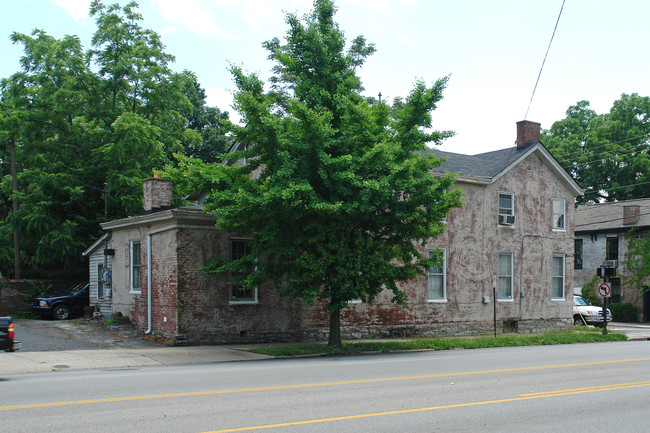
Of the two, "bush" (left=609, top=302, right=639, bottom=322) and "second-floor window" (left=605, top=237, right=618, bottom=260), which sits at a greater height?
"second-floor window" (left=605, top=237, right=618, bottom=260)

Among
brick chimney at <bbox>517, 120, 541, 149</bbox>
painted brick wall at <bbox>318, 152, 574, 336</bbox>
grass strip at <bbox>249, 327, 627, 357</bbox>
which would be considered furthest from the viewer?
brick chimney at <bbox>517, 120, 541, 149</bbox>

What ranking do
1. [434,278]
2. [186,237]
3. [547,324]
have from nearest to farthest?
[186,237]
[434,278]
[547,324]

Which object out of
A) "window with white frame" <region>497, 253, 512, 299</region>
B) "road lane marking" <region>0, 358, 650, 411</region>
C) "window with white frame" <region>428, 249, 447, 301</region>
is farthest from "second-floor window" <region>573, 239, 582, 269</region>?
"road lane marking" <region>0, 358, 650, 411</region>

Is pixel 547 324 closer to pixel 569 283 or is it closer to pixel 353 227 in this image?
pixel 569 283

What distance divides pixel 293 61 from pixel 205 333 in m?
8.75

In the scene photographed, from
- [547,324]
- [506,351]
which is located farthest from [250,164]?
[547,324]

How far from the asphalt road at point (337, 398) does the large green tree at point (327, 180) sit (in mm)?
3701

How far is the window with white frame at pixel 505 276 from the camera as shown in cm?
2770

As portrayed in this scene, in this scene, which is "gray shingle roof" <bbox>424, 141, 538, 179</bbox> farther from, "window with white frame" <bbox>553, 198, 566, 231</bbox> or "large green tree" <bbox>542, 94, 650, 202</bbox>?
"large green tree" <bbox>542, 94, 650, 202</bbox>

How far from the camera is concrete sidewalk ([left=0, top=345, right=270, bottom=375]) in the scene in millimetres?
15086

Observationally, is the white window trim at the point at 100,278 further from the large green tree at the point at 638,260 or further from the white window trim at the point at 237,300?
the large green tree at the point at 638,260

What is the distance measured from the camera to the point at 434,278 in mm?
25875

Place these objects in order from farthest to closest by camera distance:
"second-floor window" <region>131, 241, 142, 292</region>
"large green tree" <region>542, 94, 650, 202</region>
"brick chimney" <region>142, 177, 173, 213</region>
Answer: "large green tree" <region>542, 94, 650, 202</region>
"brick chimney" <region>142, 177, 173, 213</region>
"second-floor window" <region>131, 241, 142, 292</region>

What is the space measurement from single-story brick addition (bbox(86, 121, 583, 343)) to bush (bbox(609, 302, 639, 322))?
1492cm
